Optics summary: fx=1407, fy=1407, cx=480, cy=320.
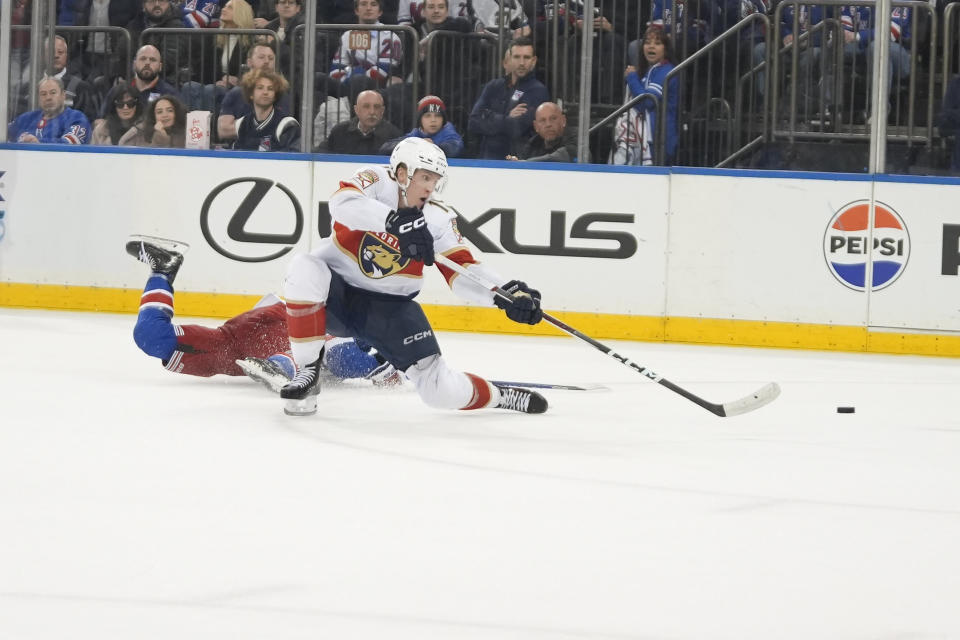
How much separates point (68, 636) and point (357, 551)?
0.80 metres

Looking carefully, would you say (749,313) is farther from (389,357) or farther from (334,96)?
(389,357)

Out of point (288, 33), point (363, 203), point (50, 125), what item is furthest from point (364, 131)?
point (363, 203)

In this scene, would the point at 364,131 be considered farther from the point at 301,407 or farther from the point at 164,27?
the point at 301,407

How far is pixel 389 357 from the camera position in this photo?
5.24 m

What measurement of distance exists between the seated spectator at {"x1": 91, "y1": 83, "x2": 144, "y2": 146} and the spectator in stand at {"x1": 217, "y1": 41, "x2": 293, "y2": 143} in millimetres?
Result: 560

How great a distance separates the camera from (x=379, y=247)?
5254 mm

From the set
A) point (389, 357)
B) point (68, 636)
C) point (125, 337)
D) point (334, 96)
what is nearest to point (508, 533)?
point (68, 636)

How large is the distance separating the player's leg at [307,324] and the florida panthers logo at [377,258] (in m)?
0.16

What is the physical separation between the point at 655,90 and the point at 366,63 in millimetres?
1787

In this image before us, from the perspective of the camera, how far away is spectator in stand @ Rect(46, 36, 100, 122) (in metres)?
9.09

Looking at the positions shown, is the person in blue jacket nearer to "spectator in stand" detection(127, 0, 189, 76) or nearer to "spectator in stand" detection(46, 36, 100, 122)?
"spectator in stand" detection(127, 0, 189, 76)

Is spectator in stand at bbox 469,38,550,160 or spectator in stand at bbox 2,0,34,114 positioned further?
spectator in stand at bbox 2,0,34,114

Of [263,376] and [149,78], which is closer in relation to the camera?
[263,376]

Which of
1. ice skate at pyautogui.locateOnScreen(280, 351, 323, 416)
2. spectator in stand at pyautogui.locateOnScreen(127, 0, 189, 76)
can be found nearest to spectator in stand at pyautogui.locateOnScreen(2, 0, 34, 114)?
spectator in stand at pyautogui.locateOnScreen(127, 0, 189, 76)
